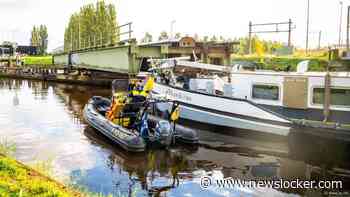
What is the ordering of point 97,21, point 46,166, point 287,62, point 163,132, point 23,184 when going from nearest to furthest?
1. point 23,184
2. point 46,166
3. point 163,132
4. point 287,62
5. point 97,21

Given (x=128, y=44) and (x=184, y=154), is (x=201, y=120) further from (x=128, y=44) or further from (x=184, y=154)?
(x=128, y=44)

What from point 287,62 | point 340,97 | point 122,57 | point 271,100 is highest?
point 122,57

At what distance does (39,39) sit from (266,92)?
127m

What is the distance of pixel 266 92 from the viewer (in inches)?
627

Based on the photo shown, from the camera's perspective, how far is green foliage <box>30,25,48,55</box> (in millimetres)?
123756

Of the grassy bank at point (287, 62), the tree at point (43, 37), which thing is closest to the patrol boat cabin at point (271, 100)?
the grassy bank at point (287, 62)

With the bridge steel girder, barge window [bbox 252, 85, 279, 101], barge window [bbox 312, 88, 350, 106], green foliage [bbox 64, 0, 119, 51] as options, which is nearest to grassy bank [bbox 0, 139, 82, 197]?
barge window [bbox 252, 85, 279, 101]

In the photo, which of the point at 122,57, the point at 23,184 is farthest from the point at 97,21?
the point at 23,184

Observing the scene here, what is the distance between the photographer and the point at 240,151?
14.1 metres

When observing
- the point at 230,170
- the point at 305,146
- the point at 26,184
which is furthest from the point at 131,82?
the point at 26,184

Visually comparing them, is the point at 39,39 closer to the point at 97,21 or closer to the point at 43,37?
the point at 43,37

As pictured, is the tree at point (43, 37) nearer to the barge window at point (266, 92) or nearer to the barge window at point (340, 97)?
the barge window at point (266, 92)

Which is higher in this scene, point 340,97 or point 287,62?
point 287,62

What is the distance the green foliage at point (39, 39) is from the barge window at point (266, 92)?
373ft
